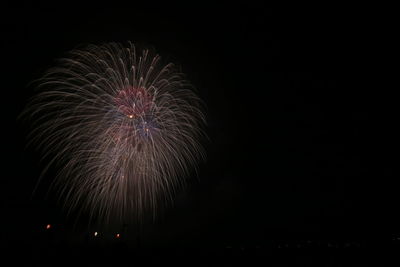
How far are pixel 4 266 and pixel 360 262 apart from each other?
3227 cm

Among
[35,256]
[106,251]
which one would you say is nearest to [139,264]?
[106,251]

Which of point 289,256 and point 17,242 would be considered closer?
point 17,242

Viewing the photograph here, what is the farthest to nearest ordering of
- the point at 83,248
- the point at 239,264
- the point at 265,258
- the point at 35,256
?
the point at 265,258
the point at 239,264
the point at 83,248
the point at 35,256

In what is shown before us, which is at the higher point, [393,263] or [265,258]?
[265,258]

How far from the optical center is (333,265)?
119 feet

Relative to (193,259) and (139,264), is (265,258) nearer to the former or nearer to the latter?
(193,259)

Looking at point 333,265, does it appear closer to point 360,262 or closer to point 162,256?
point 360,262

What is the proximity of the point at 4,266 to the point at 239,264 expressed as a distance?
1960 cm

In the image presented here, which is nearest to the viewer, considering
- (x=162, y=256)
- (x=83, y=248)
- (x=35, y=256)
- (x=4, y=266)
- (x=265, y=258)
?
(x=4, y=266)

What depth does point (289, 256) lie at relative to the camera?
38.1 metres

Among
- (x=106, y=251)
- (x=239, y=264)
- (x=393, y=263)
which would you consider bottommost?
(x=393, y=263)

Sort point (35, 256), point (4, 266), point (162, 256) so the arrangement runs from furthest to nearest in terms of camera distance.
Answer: point (162, 256) < point (35, 256) < point (4, 266)

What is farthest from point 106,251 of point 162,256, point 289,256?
point 289,256

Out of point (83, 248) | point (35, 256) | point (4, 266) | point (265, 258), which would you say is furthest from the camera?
point (265, 258)
